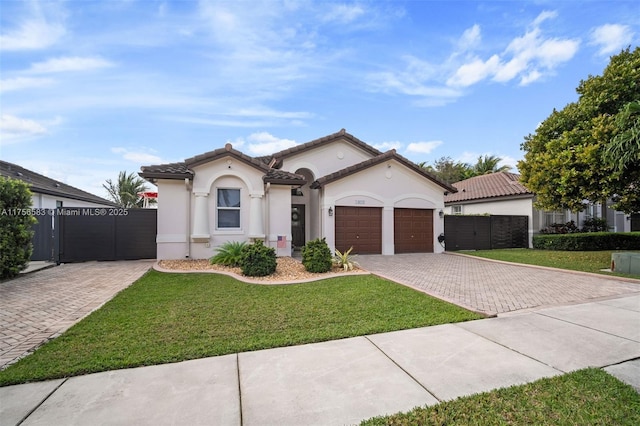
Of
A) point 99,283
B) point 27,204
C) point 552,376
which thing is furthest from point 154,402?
point 27,204

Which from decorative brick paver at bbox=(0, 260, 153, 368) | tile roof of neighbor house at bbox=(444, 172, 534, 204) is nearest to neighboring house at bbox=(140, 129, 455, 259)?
decorative brick paver at bbox=(0, 260, 153, 368)

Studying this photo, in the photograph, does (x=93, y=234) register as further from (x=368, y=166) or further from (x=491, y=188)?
(x=491, y=188)

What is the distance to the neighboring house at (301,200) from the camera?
12.0 m

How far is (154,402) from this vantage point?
9.48ft

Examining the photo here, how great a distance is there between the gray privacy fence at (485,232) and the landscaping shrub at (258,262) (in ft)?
40.0

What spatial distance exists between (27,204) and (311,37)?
12208 mm

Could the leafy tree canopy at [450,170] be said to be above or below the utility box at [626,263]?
above

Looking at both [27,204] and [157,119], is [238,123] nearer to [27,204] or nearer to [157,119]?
[157,119]

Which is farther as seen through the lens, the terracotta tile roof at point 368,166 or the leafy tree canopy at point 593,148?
the terracotta tile roof at point 368,166

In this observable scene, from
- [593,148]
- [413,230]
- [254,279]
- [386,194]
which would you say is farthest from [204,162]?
[593,148]

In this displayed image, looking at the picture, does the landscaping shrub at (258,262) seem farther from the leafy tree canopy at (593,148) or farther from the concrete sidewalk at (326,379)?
the leafy tree canopy at (593,148)

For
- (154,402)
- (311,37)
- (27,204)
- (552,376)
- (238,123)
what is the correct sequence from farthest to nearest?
(238,123), (311,37), (27,204), (552,376), (154,402)

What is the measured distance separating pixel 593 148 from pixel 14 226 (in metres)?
19.0

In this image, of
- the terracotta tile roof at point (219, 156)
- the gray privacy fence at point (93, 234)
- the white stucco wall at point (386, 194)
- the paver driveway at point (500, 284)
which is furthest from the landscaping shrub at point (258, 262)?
the gray privacy fence at point (93, 234)
